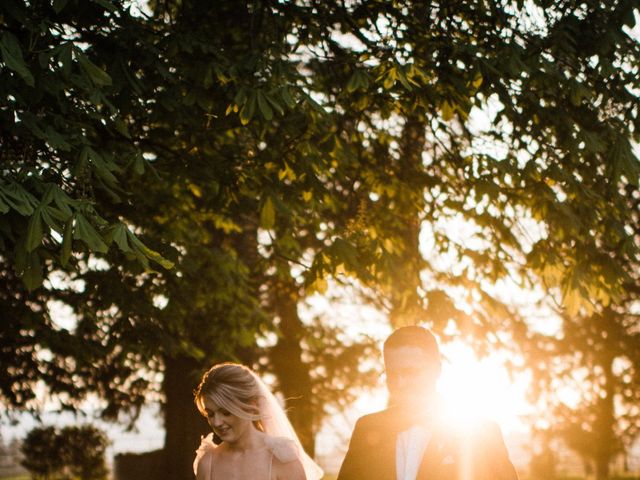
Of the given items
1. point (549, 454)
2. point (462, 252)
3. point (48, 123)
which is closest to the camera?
point (48, 123)

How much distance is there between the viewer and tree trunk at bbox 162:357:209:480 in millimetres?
12469

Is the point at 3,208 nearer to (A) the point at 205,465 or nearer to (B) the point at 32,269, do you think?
(B) the point at 32,269

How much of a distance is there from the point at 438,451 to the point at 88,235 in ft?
7.22

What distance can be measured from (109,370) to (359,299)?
610cm

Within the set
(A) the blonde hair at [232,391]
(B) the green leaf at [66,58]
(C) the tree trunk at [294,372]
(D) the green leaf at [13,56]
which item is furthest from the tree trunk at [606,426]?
(D) the green leaf at [13,56]

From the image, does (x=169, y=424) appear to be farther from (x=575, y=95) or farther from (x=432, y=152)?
(x=575, y=95)

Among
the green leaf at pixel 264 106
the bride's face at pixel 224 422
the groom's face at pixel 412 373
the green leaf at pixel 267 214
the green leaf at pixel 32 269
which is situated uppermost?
the green leaf at pixel 264 106

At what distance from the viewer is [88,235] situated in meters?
4.94

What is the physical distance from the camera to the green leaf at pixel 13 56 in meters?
5.09

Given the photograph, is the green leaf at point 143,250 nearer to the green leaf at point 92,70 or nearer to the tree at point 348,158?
the tree at point 348,158

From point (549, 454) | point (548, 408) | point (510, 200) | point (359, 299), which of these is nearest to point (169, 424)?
point (359, 299)

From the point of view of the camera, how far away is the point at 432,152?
36.6ft

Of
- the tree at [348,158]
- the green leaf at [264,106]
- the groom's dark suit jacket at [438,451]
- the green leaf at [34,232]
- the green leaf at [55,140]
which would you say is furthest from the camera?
the tree at [348,158]

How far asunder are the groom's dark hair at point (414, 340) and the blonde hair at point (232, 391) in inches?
40.7
